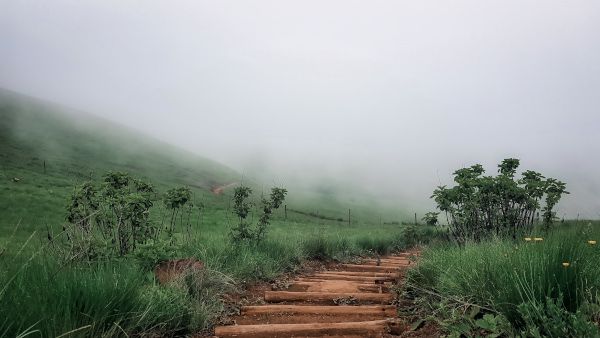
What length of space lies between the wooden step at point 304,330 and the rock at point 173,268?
1.01m

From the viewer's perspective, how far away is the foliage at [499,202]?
284 inches

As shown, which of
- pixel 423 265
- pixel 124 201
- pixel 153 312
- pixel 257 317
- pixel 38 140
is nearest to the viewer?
pixel 153 312

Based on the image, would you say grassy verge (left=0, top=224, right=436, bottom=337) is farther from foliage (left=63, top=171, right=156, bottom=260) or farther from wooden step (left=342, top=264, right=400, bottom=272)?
wooden step (left=342, top=264, right=400, bottom=272)

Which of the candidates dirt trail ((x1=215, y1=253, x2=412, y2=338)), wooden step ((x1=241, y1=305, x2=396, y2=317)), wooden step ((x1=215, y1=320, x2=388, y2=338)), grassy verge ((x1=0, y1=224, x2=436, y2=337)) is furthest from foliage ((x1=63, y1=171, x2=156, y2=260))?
wooden step ((x1=215, y1=320, x2=388, y2=338))

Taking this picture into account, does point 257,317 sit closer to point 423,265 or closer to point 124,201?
point 423,265

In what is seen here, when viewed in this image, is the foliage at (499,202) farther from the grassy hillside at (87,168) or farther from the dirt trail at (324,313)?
the grassy hillside at (87,168)

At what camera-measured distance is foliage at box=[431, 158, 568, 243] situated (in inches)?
284

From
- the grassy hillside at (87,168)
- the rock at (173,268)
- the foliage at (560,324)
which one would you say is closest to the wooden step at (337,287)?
the rock at (173,268)

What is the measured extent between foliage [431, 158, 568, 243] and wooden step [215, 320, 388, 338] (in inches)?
127

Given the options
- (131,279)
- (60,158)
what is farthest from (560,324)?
(60,158)

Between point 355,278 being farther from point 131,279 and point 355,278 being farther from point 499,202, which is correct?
point 131,279

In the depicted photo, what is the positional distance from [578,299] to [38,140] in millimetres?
73429

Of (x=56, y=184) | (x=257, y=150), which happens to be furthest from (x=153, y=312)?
(x=257, y=150)

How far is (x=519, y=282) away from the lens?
333 cm
